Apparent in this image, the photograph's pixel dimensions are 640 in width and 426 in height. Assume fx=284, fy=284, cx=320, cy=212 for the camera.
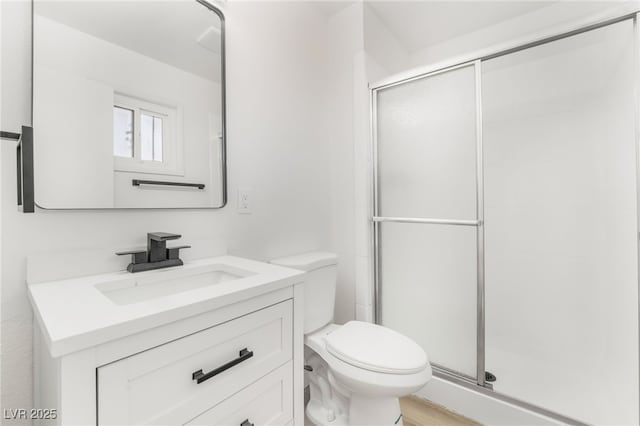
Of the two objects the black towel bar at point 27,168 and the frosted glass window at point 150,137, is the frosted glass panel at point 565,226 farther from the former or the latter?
the black towel bar at point 27,168

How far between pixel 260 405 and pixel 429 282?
134 cm

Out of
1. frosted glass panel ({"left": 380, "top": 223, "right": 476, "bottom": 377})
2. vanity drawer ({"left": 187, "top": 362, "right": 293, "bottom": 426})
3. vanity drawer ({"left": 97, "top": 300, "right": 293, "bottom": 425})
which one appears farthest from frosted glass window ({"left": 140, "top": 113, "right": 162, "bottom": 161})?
frosted glass panel ({"left": 380, "top": 223, "right": 476, "bottom": 377})

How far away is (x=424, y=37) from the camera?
6.86 ft

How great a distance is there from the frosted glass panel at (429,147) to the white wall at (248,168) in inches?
16.5

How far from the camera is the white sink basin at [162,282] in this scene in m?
0.90

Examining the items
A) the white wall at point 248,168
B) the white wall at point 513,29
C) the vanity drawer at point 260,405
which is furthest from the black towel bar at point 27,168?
the white wall at point 513,29

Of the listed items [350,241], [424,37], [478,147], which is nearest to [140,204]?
[350,241]

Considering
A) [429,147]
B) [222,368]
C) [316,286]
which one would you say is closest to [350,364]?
[316,286]

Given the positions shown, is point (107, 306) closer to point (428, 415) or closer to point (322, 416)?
point (322, 416)

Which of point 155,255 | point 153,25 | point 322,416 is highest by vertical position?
point 153,25

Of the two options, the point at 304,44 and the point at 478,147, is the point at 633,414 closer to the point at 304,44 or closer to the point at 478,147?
the point at 478,147

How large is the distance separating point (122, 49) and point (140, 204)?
565 mm

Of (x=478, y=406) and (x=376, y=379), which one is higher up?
(x=376, y=379)

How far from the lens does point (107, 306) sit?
0.65 metres
